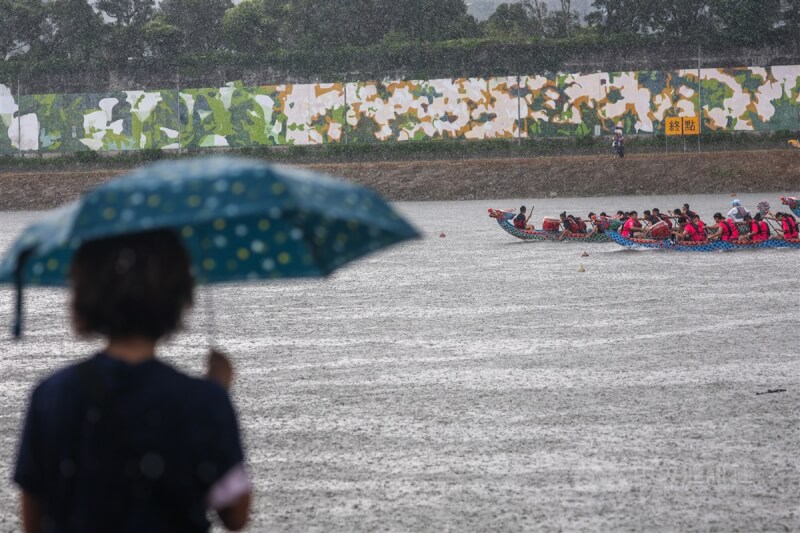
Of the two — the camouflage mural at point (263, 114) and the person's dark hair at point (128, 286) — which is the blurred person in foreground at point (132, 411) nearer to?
the person's dark hair at point (128, 286)

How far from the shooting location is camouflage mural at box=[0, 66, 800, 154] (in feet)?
162

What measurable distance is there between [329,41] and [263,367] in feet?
163

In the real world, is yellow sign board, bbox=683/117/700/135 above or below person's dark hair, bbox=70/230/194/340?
above

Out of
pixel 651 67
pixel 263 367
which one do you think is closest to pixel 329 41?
pixel 651 67

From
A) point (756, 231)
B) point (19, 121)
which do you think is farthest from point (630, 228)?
point (19, 121)

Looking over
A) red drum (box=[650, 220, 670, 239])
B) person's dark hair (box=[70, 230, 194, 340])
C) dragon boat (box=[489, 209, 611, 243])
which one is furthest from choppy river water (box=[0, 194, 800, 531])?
dragon boat (box=[489, 209, 611, 243])

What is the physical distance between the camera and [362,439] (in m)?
7.42

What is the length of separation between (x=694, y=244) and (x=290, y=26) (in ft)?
152

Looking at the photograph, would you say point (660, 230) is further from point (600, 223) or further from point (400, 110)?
point (400, 110)

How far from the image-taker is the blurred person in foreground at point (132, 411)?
8.50 ft

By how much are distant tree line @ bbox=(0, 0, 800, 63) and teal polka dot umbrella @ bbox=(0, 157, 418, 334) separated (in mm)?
50342

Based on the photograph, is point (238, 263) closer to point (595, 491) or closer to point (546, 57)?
point (595, 491)

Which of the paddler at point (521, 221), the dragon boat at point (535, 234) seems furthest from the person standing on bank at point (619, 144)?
the paddler at point (521, 221)

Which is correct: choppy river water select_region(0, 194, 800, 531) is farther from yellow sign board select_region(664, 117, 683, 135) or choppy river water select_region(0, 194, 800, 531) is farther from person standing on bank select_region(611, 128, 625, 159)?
yellow sign board select_region(664, 117, 683, 135)
